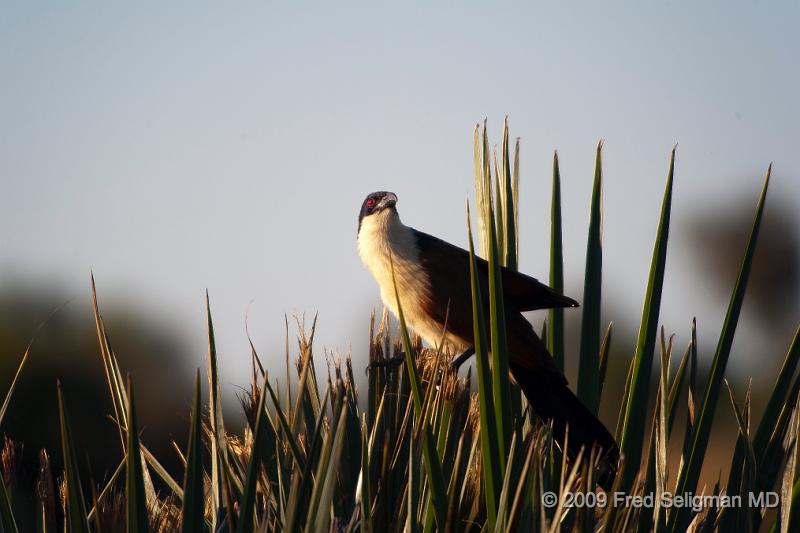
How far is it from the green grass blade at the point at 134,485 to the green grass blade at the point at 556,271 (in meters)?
1.73

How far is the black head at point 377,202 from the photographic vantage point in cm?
500

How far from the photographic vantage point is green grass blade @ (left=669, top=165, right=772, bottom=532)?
247 cm

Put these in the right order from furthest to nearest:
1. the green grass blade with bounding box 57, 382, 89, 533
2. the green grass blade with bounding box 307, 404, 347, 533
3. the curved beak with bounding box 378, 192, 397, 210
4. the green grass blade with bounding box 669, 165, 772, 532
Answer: the curved beak with bounding box 378, 192, 397, 210
the green grass blade with bounding box 669, 165, 772, 532
the green grass blade with bounding box 57, 382, 89, 533
the green grass blade with bounding box 307, 404, 347, 533

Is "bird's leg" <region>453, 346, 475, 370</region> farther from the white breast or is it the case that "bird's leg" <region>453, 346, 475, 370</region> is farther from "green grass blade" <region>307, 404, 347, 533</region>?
"green grass blade" <region>307, 404, 347, 533</region>

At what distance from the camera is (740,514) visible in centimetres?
226

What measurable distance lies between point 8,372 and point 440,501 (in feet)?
55.0

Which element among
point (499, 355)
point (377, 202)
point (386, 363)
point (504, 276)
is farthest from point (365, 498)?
point (377, 202)

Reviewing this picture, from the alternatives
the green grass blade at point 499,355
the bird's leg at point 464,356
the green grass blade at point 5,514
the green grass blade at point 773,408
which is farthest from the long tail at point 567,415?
the green grass blade at point 5,514

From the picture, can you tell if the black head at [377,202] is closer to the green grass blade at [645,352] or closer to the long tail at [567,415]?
the long tail at [567,415]

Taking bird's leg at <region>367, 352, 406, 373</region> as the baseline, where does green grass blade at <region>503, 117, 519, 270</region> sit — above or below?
above

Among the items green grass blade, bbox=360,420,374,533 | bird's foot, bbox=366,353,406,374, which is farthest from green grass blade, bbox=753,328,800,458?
green grass blade, bbox=360,420,374,533

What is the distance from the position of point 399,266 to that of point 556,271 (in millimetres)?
1447

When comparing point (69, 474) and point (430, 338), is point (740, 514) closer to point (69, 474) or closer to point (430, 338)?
point (69, 474)

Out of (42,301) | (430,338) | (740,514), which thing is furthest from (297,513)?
(42,301)
